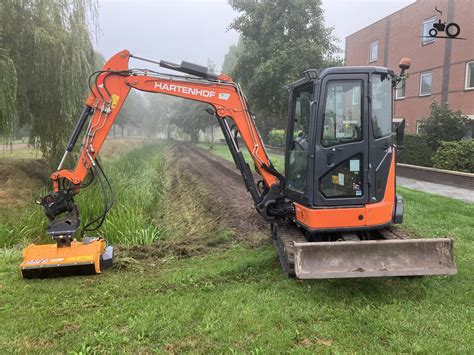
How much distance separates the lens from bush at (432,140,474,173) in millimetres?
12133

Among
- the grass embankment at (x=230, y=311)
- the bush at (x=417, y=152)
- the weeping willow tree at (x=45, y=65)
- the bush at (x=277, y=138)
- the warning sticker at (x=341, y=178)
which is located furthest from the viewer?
the bush at (x=277, y=138)

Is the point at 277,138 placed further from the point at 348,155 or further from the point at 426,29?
the point at 348,155

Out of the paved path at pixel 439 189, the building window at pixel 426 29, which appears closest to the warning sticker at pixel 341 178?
the paved path at pixel 439 189

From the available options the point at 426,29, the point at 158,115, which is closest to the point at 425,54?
the point at 426,29

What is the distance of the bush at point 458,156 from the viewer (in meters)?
12.1

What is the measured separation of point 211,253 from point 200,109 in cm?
3086

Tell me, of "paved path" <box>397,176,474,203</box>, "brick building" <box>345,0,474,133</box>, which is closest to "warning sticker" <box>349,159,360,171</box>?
"paved path" <box>397,176,474,203</box>

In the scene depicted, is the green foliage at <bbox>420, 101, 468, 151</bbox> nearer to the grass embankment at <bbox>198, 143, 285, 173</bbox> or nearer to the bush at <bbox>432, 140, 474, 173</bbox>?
the bush at <bbox>432, 140, 474, 173</bbox>

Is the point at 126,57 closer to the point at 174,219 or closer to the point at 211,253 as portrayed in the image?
the point at 211,253

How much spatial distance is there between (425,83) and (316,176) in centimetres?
1836

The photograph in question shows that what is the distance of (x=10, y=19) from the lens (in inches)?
364

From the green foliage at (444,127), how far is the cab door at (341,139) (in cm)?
1076

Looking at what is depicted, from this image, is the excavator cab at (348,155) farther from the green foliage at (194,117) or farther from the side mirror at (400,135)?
the green foliage at (194,117)

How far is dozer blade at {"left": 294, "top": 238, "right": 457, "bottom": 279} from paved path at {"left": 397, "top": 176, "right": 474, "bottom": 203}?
5983 millimetres
